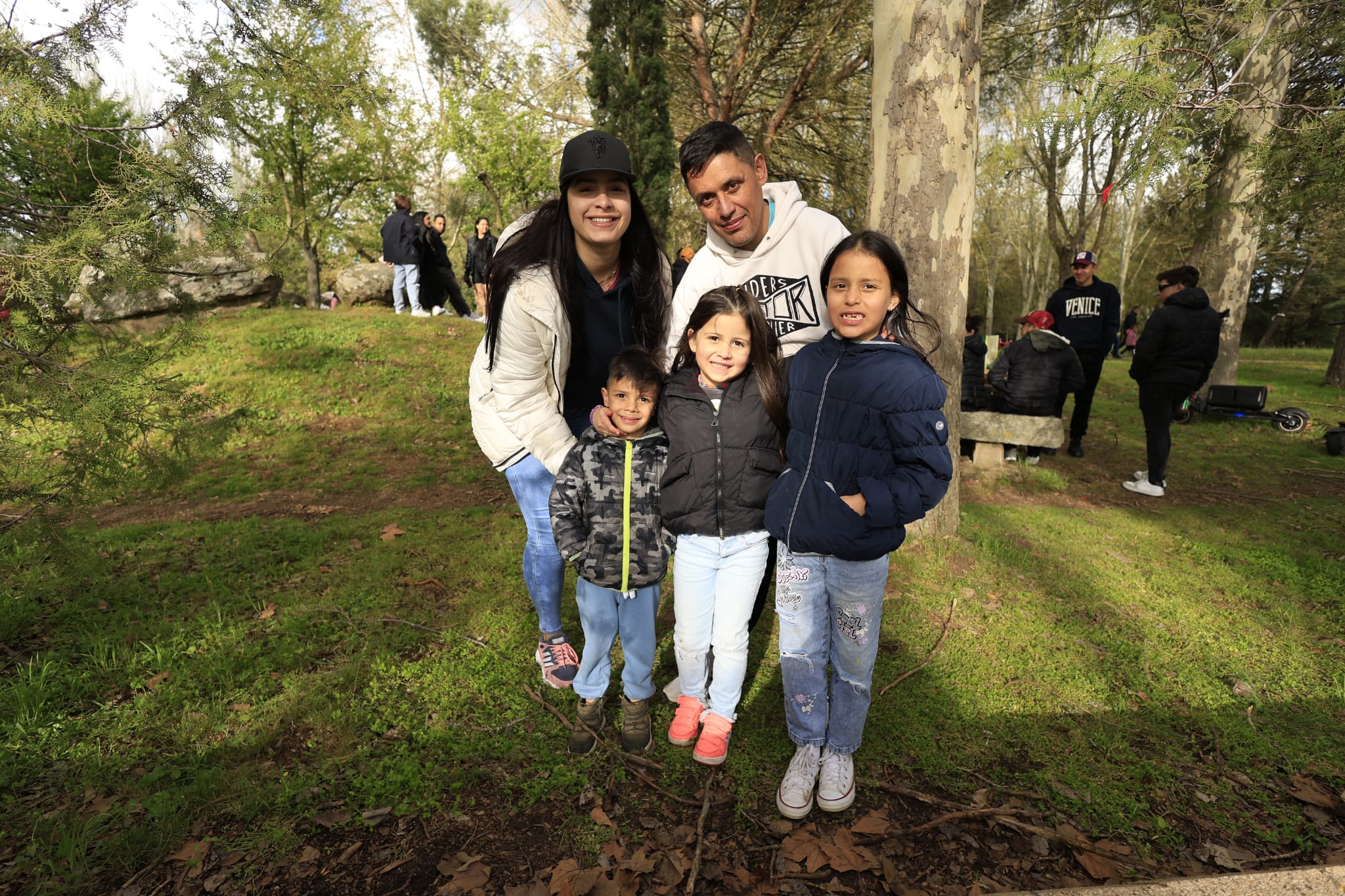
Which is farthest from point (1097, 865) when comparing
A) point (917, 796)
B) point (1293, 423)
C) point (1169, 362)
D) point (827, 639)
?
point (1293, 423)

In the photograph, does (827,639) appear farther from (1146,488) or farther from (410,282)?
(410,282)

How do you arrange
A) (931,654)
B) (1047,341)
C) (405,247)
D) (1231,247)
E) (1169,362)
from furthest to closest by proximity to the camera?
(405,247) → (1231,247) → (1047,341) → (1169,362) → (931,654)

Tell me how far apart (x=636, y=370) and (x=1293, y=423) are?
33.7 ft

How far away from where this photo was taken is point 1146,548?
15.6 ft

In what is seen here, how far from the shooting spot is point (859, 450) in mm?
2240

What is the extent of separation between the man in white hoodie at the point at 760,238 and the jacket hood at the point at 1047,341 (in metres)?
5.20

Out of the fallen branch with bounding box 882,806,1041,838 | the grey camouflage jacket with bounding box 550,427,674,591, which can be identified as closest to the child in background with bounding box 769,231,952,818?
the fallen branch with bounding box 882,806,1041,838

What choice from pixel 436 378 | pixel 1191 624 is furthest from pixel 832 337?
pixel 436 378

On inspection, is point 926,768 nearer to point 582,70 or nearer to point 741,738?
point 741,738

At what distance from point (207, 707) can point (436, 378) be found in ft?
22.9

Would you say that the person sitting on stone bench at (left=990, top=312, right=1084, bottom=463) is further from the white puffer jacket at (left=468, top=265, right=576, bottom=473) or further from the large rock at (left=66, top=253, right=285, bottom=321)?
the large rock at (left=66, top=253, right=285, bottom=321)

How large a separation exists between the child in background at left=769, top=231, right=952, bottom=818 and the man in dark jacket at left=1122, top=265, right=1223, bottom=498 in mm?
5245

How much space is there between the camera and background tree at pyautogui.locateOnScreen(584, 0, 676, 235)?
13.0m

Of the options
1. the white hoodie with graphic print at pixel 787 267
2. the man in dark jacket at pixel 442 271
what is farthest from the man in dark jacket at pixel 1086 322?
the man in dark jacket at pixel 442 271
